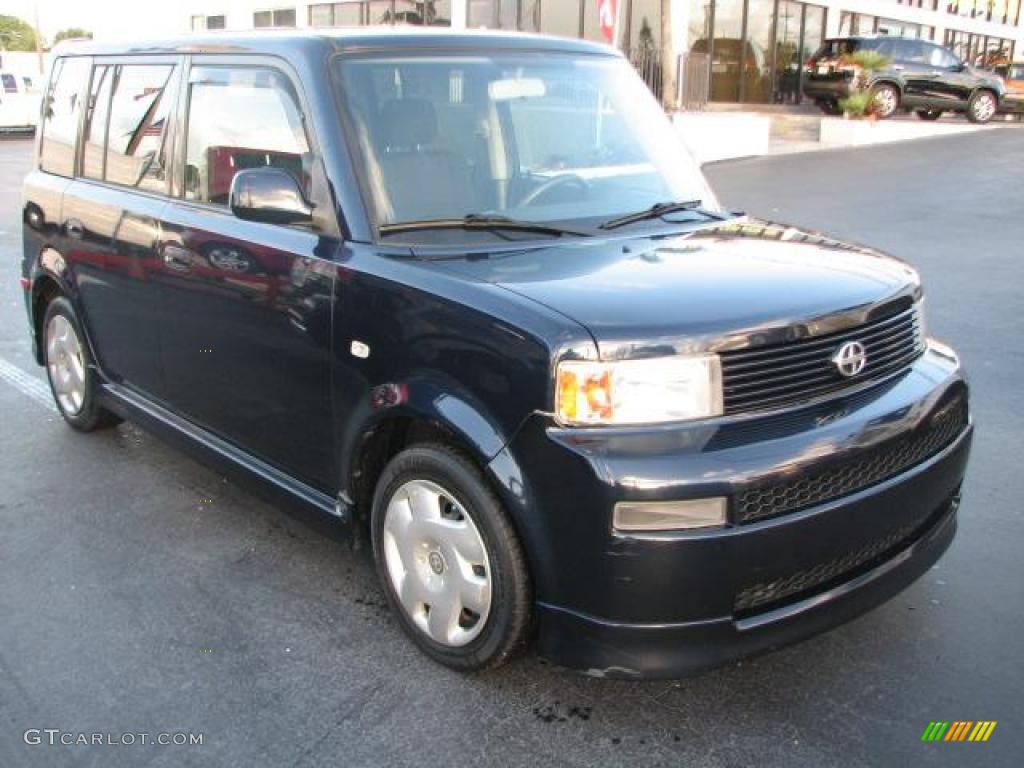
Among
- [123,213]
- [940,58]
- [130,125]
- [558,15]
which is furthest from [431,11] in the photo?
[123,213]

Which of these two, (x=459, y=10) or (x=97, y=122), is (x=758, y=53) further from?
(x=97, y=122)

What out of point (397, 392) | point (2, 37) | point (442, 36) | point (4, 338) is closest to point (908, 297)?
point (397, 392)

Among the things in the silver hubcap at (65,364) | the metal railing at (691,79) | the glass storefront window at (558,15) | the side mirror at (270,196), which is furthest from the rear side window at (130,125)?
the glass storefront window at (558,15)

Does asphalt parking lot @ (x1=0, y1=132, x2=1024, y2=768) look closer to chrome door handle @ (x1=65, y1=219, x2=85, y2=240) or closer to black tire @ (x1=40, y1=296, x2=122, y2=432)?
black tire @ (x1=40, y1=296, x2=122, y2=432)

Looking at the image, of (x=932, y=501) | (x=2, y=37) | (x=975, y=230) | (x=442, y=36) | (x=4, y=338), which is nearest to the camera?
(x=932, y=501)

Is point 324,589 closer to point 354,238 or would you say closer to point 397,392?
point 397,392

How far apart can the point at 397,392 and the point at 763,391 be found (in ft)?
3.56

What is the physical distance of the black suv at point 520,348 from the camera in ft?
8.40

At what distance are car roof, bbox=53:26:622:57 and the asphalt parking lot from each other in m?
1.90

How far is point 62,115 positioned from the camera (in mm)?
5133

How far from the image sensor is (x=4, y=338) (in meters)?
7.48

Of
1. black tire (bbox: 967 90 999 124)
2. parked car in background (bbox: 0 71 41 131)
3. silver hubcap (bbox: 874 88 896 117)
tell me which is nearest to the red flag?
silver hubcap (bbox: 874 88 896 117)

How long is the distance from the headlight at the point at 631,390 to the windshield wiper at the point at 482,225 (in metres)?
0.90

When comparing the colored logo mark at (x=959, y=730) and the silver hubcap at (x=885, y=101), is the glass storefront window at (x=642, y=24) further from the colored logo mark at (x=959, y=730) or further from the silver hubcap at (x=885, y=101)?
the colored logo mark at (x=959, y=730)
